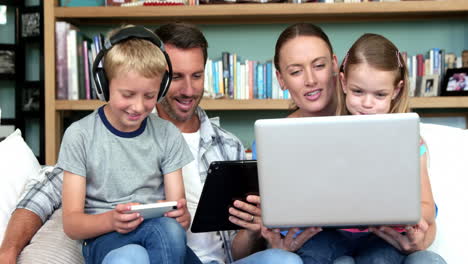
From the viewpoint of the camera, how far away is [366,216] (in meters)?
→ 1.14

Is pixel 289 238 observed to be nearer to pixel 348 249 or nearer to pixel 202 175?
pixel 348 249

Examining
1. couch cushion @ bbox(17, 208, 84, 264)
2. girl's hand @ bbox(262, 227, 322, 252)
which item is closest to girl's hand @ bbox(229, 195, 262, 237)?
girl's hand @ bbox(262, 227, 322, 252)

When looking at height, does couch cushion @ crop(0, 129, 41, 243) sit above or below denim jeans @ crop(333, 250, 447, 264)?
above

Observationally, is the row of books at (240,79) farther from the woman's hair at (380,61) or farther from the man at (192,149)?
the woman's hair at (380,61)

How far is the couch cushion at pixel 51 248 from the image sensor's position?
145cm

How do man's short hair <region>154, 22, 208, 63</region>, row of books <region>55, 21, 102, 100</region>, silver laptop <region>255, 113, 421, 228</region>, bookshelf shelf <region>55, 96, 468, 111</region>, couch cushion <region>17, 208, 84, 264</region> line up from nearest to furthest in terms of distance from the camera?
silver laptop <region>255, 113, 421, 228</region>, couch cushion <region>17, 208, 84, 264</region>, man's short hair <region>154, 22, 208, 63</region>, bookshelf shelf <region>55, 96, 468, 111</region>, row of books <region>55, 21, 102, 100</region>

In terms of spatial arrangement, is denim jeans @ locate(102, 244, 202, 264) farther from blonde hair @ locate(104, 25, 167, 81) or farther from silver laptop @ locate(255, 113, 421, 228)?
blonde hair @ locate(104, 25, 167, 81)

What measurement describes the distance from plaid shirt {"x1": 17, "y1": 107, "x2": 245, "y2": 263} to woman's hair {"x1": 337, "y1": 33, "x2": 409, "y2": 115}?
1.56 feet

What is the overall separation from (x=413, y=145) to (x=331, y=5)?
1.73 metres

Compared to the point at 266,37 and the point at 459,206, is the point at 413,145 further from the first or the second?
the point at 266,37

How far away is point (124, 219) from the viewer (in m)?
1.24

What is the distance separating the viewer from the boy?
1320 millimetres

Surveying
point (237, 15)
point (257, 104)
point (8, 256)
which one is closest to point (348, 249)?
point (8, 256)

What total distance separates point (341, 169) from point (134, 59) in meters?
0.57
